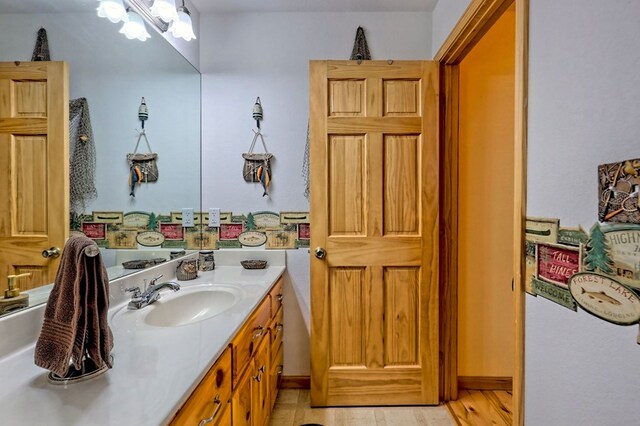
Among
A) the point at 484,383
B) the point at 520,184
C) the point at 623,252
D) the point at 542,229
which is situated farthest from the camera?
the point at 484,383

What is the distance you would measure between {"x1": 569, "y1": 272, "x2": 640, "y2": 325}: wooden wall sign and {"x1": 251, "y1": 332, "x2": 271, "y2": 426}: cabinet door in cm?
117

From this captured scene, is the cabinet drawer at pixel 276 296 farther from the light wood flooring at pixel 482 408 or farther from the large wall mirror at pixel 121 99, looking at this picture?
the light wood flooring at pixel 482 408

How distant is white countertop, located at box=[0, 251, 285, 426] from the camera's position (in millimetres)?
581

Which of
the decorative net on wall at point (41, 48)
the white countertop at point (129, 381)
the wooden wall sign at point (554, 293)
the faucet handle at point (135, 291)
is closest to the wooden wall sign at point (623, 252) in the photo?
the wooden wall sign at point (554, 293)

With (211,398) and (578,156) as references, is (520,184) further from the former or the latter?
(211,398)

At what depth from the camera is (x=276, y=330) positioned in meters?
1.76

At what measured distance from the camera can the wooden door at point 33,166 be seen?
852 mm

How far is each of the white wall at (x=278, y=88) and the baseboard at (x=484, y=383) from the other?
108 cm

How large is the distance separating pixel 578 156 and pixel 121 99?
5.60 ft

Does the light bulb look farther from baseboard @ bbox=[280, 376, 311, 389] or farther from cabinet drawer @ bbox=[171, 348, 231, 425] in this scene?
baseboard @ bbox=[280, 376, 311, 389]

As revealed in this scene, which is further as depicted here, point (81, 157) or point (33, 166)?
point (81, 157)

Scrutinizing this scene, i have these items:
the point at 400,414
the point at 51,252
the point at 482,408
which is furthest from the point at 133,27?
the point at 482,408

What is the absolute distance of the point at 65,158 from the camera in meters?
1.02

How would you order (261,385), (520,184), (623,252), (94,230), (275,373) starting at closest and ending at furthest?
(623,252)
(520,184)
(94,230)
(261,385)
(275,373)
